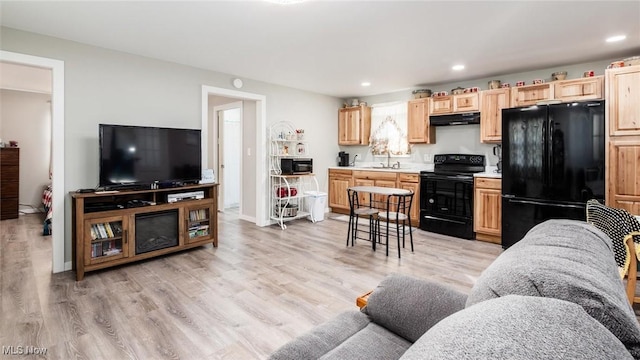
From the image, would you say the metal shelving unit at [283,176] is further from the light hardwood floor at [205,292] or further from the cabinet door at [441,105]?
the cabinet door at [441,105]

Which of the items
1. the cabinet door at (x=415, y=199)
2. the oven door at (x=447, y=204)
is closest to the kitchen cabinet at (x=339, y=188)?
the cabinet door at (x=415, y=199)

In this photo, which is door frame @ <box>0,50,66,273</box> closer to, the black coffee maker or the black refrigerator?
the black coffee maker

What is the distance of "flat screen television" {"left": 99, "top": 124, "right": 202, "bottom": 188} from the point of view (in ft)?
11.0

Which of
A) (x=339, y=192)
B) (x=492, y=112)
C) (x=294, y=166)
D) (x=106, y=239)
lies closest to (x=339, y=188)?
(x=339, y=192)

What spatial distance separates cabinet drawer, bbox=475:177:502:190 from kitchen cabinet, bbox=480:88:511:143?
2.10ft

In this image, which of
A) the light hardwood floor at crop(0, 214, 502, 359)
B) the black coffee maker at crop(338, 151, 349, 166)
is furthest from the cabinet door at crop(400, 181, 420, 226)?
the black coffee maker at crop(338, 151, 349, 166)

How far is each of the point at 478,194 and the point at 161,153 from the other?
429 cm

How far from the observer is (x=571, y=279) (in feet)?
2.47

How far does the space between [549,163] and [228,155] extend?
5.69 meters

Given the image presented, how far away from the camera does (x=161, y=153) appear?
12.3 ft

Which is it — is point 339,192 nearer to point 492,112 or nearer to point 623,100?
point 492,112

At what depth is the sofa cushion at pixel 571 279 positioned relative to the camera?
65 centimetres

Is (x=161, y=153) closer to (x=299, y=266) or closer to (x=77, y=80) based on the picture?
(x=77, y=80)

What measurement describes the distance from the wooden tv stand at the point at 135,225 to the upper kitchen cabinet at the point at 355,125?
329cm
